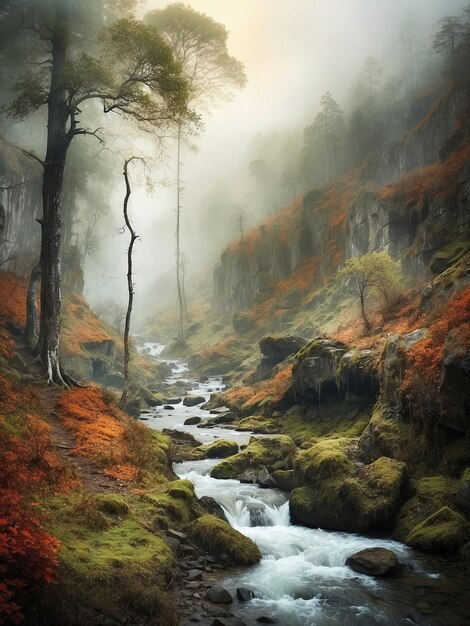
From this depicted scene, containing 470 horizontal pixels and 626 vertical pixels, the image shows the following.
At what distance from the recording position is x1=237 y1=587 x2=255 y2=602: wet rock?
26.7 ft

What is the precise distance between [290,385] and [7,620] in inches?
860

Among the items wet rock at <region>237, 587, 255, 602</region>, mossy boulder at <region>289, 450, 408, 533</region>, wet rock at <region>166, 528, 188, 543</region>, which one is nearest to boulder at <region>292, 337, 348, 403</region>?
mossy boulder at <region>289, 450, 408, 533</region>

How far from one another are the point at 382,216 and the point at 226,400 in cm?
2005

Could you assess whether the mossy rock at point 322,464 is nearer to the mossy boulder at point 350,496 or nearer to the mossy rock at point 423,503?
the mossy boulder at point 350,496

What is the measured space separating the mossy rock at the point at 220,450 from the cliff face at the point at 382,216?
59.3 feet

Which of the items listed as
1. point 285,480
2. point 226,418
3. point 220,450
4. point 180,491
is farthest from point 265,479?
point 226,418

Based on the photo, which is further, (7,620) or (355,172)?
(355,172)

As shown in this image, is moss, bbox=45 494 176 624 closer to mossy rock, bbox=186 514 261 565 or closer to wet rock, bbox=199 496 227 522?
mossy rock, bbox=186 514 261 565

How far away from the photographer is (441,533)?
1012 centimetres

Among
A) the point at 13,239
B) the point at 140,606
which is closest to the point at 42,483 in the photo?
the point at 140,606

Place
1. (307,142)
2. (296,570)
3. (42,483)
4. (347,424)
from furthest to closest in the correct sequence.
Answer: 1. (307,142)
2. (347,424)
3. (296,570)
4. (42,483)

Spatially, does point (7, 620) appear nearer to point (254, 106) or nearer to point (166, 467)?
point (166, 467)

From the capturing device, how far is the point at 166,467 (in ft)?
46.5

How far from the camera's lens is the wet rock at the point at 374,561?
Result: 934 cm
